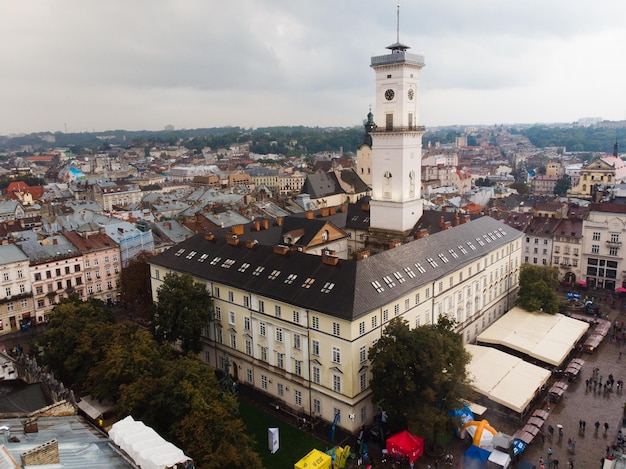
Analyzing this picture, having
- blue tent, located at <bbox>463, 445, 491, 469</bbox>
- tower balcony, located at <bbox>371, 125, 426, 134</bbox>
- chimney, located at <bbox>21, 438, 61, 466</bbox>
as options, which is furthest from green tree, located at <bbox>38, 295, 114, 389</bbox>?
tower balcony, located at <bbox>371, 125, 426, 134</bbox>

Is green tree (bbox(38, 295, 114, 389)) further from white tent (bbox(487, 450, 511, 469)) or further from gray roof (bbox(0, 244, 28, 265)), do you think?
white tent (bbox(487, 450, 511, 469))

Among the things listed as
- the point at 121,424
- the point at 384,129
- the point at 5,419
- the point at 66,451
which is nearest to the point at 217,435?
the point at 121,424

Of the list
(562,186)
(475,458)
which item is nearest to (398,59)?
(475,458)

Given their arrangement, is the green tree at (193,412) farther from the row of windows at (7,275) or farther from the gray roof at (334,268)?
the row of windows at (7,275)

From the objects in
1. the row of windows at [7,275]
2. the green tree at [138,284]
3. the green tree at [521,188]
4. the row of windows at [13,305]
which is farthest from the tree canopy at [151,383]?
the green tree at [521,188]

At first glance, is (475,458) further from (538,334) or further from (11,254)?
(11,254)

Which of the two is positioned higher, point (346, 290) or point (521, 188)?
point (346, 290)
